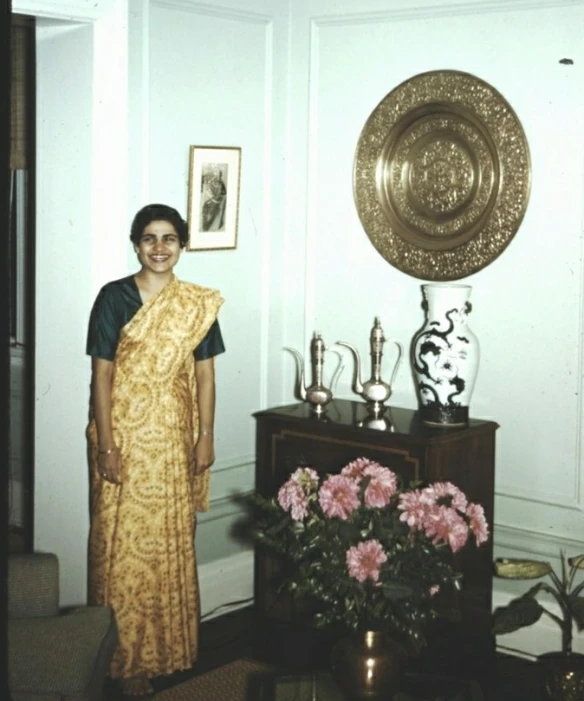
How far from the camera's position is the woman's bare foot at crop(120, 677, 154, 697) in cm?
331

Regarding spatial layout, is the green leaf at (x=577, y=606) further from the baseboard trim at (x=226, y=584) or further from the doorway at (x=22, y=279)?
the doorway at (x=22, y=279)

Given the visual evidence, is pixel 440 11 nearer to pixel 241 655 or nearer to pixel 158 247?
pixel 158 247

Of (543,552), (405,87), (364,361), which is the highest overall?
(405,87)

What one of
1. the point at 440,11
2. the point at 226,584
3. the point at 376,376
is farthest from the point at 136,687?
the point at 440,11

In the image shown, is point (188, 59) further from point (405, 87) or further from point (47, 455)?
point (47, 455)

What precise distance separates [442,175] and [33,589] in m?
2.16

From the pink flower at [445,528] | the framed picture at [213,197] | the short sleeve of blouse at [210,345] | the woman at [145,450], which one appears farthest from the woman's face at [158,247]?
the pink flower at [445,528]

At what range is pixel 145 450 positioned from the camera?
10.9 feet

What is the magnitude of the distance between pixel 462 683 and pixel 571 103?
203 centimetres

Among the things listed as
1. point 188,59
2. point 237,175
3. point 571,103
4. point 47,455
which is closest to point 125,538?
point 47,455

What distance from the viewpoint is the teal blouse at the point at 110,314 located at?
3.29 meters

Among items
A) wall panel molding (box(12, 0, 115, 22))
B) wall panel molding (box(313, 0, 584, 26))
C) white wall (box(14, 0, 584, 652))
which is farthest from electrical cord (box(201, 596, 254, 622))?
wall panel molding (box(313, 0, 584, 26))

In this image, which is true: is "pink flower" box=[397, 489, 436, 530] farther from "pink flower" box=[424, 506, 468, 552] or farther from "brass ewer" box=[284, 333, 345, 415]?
"brass ewer" box=[284, 333, 345, 415]

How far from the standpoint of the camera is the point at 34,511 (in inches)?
145
